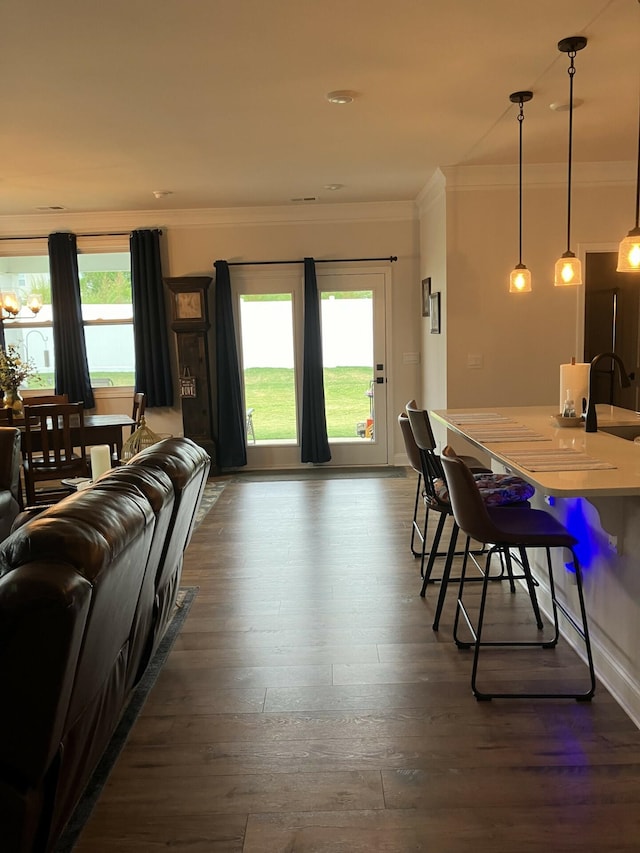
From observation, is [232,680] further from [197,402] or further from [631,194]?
[631,194]

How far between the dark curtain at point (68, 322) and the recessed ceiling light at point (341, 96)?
13.1ft

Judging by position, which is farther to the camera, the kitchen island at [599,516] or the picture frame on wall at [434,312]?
the picture frame on wall at [434,312]

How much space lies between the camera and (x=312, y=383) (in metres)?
6.82

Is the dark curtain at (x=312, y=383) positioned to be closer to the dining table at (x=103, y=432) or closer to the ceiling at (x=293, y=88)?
the ceiling at (x=293, y=88)

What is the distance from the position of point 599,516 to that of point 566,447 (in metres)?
0.34

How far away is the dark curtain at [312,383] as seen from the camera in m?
6.73

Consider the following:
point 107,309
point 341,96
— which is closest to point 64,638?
point 341,96

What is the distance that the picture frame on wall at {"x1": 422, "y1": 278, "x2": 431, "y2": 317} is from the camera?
633cm

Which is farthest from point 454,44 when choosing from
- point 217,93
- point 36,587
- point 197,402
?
point 197,402

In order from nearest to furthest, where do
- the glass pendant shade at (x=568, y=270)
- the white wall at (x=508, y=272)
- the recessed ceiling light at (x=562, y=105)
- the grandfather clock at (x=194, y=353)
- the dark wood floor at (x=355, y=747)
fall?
the dark wood floor at (x=355, y=747) → the glass pendant shade at (x=568, y=270) → the recessed ceiling light at (x=562, y=105) → the white wall at (x=508, y=272) → the grandfather clock at (x=194, y=353)

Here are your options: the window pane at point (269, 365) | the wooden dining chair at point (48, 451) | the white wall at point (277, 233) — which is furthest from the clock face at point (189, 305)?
the wooden dining chair at point (48, 451)

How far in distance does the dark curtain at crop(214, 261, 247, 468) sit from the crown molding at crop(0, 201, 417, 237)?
0.51 m

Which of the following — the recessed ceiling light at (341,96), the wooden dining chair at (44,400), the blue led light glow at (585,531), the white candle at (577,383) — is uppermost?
the recessed ceiling light at (341,96)

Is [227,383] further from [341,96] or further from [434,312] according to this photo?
[341,96]
